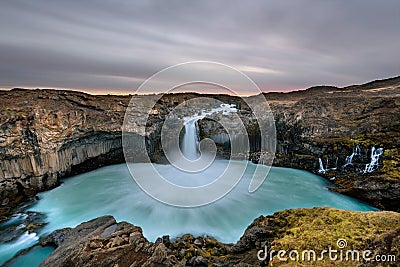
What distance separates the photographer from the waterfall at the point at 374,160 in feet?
52.2

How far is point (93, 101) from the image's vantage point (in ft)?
67.8

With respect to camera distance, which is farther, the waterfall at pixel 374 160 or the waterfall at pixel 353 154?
the waterfall at pixel 353 154

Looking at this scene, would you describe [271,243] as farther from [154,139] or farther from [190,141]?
[190,141]

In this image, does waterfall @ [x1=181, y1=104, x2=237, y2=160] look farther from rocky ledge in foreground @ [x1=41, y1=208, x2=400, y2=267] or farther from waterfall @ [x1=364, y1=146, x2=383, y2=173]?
rocky ledge in foreground @ [x1=41, y1=208, x2=400, y2=267]

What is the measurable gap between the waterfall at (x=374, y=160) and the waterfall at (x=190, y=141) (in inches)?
556

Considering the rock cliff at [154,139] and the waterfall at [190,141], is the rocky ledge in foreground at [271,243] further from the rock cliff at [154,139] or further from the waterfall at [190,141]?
the waterfall at [190,141]

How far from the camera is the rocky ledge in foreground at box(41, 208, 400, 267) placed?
12.5 ft

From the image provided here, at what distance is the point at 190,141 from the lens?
24.0 metres

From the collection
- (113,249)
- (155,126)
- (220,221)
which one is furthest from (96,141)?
(113,249)

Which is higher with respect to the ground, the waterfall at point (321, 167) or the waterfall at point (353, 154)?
the waterfall at point (353, 154)

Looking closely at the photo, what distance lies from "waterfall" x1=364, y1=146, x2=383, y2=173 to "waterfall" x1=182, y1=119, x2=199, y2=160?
556 inches

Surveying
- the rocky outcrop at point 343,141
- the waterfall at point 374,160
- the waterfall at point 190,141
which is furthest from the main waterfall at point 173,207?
the waterfall at point 190,141

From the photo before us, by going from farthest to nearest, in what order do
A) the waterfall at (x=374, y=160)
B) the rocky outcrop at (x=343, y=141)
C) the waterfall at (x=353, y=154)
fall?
1. the waterfall at (x=353, y=154)
2. the waterfall at (x=374, y=160)
3. the rocky outcrop at (x=343, y=141)

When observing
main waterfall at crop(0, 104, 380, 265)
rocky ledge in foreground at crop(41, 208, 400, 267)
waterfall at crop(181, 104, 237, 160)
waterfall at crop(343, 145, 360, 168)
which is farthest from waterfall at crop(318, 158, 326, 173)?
rocky ledge in foreground at crop(41, 208, 400, 267)
